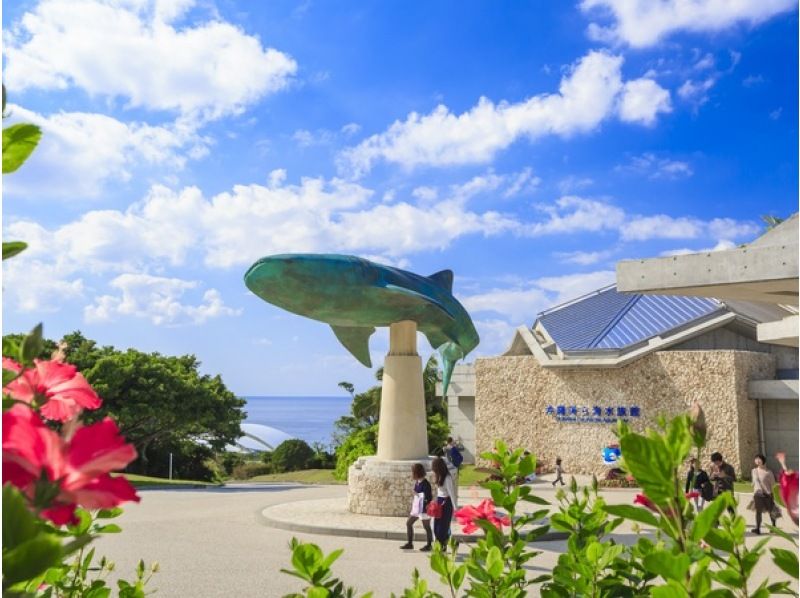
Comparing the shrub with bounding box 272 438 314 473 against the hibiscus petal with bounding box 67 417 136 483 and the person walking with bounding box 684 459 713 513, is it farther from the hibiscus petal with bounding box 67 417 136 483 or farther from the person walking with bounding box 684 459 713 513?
the hibiscus petal with bounding box 67 417 136 483

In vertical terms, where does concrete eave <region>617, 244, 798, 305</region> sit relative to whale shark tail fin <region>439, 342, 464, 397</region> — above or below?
above

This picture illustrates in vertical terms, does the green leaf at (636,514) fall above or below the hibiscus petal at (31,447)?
below

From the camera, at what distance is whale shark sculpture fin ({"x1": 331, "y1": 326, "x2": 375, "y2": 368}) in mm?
15078

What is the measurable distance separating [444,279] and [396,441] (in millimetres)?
3650

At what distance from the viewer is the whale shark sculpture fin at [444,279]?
1489cm

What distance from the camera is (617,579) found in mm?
2516

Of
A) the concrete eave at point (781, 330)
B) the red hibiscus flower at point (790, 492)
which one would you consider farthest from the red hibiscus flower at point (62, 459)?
the concrete eave at point (781, 330)

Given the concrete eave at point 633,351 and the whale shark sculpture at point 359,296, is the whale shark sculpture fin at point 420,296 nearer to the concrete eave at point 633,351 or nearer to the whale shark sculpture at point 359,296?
the whale shark sculpture at point 359,296

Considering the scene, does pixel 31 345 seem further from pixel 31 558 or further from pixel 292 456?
pixel 292 456

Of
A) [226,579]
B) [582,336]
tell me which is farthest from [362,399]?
[226,579]

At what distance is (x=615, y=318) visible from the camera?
27.5 metres

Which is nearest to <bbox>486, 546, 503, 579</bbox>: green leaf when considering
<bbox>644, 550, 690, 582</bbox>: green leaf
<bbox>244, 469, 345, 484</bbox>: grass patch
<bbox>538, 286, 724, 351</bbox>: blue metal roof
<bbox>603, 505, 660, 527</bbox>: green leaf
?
<bbox>603, 505, 660, 527</bbox>: green leaf

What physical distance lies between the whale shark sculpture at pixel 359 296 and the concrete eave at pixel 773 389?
12.6 meters

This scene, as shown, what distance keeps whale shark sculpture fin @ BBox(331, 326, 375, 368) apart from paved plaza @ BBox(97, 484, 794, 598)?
126 inches
